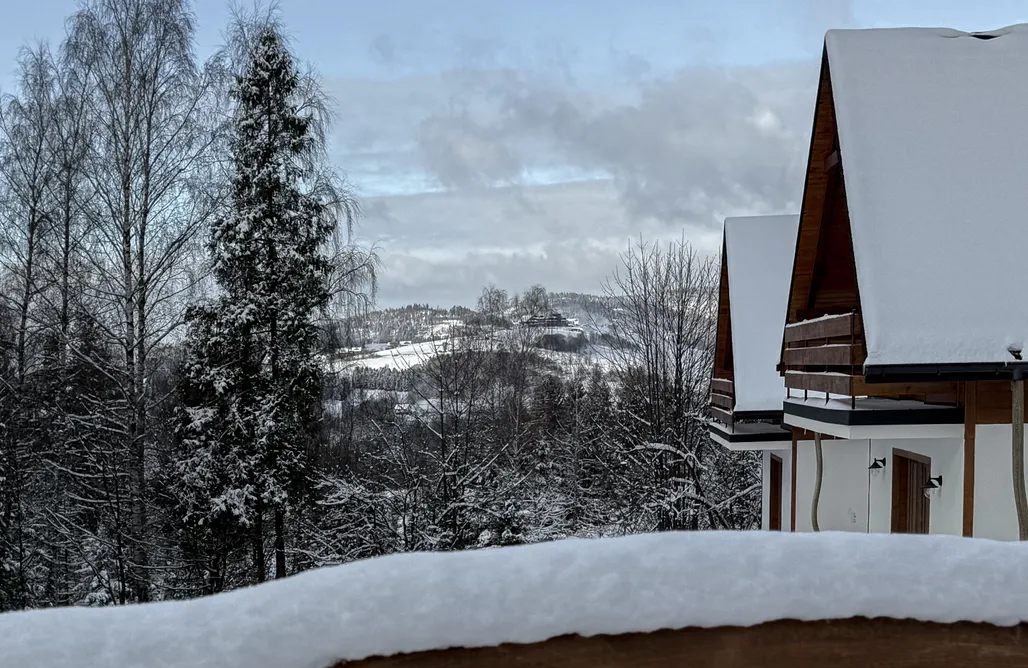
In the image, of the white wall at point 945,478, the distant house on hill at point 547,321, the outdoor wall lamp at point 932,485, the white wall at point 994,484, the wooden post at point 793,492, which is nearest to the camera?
the white wall at point 994,484

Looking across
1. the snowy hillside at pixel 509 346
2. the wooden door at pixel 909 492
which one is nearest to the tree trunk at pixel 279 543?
the snowy hillside at pixel 509 346

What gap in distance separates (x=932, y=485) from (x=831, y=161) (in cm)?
292

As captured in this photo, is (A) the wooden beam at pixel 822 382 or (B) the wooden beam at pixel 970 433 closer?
(B) the wooden beam at pixel 970 433

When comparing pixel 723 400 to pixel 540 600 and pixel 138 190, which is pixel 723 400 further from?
pixel 540 600

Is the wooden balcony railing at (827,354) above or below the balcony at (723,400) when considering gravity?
above

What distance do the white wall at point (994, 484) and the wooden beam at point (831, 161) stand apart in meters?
2.58

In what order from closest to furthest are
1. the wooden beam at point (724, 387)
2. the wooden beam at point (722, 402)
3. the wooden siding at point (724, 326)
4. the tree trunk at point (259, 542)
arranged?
the wooden beam at point (722, 402) → the wooden beam at point (724, 387) → the wooden siding at point (724, 326) → the tree trunk at point (259, 542)

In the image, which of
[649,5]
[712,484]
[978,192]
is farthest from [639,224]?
[978,192]

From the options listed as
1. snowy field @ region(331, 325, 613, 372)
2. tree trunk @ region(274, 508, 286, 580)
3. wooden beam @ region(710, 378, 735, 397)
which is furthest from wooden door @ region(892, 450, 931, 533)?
snowy field @ region(331, 325, 613, 372)

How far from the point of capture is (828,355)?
21.4ft

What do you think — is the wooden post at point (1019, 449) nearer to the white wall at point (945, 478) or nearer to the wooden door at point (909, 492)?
the white wall at point (945, 478)

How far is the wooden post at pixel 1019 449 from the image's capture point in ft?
17.6

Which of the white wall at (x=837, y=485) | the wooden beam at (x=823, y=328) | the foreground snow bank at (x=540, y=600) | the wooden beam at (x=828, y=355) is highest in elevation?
the wooden beam at (x=823, y=328)

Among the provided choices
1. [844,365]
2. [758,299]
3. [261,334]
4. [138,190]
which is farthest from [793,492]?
[138,190]
